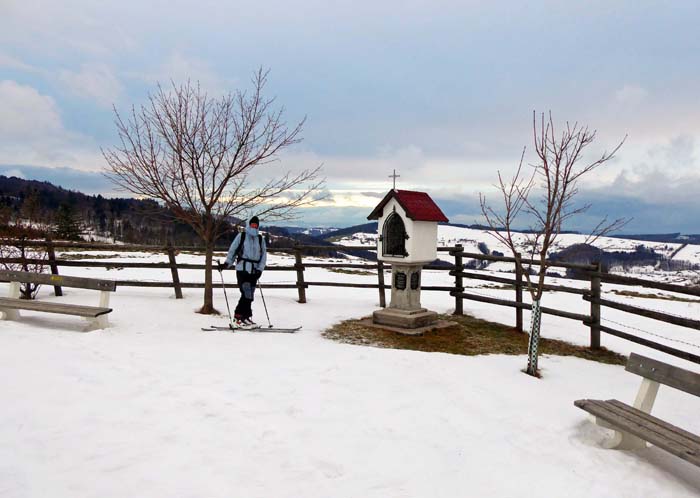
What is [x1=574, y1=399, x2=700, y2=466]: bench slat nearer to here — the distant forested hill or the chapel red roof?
the chapel red roof

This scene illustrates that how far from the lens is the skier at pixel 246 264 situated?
8.23 meters

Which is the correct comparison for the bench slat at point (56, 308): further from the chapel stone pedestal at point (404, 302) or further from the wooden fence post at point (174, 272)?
the chapel stone pedestal at point (404, 302)

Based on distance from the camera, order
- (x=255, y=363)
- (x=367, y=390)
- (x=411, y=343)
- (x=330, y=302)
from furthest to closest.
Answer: (x=330, y=302) → (x=411, y=343) → (x=255, y=363) → (x=367, y=390)

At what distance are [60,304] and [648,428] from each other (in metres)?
8.32

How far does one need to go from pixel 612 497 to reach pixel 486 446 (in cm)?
103

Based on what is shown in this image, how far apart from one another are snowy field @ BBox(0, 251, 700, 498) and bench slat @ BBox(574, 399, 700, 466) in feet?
1.15

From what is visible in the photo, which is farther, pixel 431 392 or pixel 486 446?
pixel 431 392

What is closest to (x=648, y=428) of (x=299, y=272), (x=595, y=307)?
(x=595, y=307)

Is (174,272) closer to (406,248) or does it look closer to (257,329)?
(257,329)

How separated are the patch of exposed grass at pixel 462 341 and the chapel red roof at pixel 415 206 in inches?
89.0

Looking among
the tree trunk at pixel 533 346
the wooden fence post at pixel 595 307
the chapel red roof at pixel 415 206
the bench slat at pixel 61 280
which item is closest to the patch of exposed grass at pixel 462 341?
the wooden fence post at pixel 595 307

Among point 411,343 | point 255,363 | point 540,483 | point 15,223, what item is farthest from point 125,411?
point 15,223

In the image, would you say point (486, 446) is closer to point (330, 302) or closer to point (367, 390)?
point (367, 390)

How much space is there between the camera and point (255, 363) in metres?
5.93
